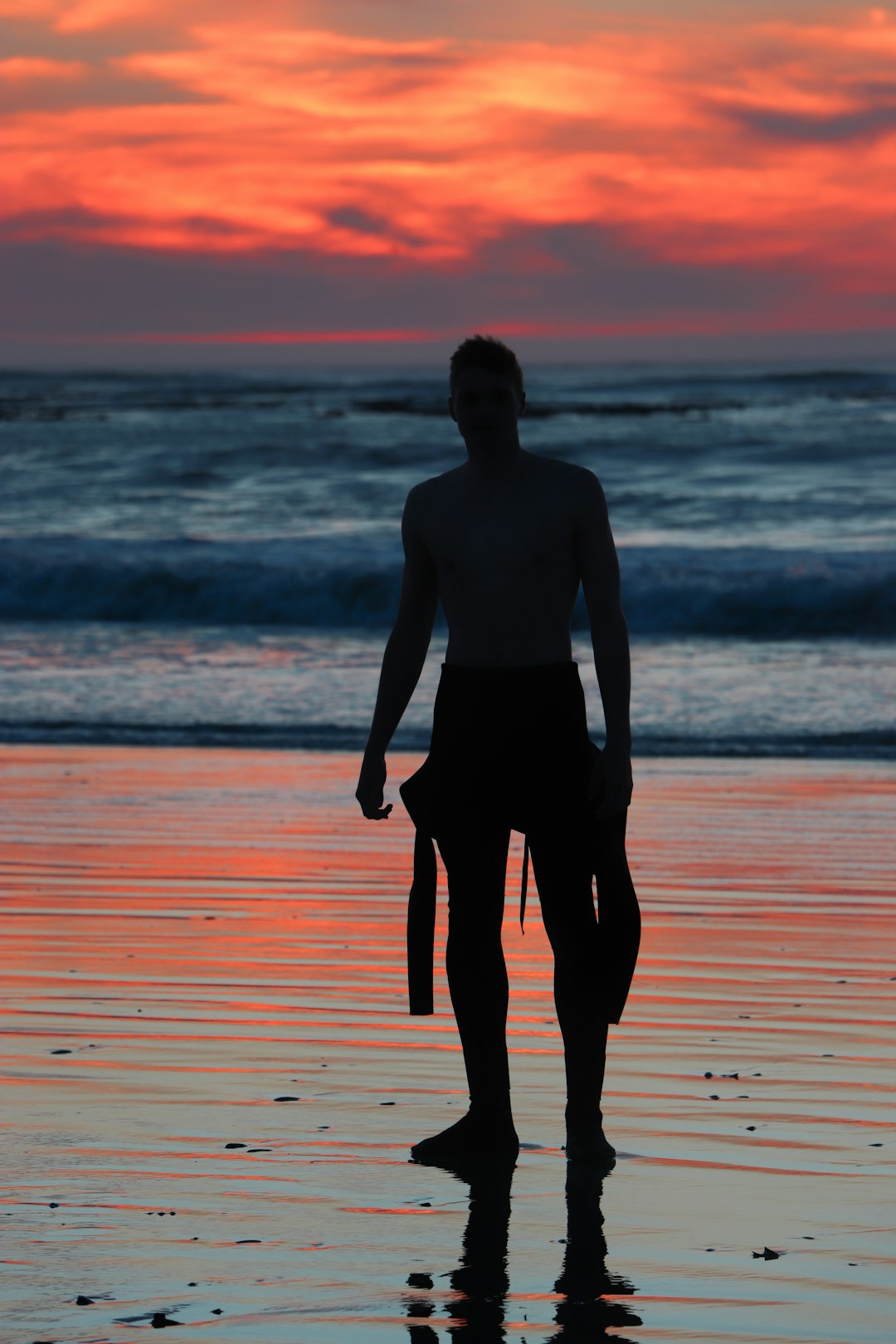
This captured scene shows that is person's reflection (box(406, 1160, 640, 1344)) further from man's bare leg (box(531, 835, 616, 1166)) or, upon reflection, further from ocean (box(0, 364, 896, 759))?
ocean (box(0, 364, 896, 759))

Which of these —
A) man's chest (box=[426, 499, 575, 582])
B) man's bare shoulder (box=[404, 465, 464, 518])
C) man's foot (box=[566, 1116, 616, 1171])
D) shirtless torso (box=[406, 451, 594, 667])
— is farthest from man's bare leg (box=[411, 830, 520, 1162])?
man's bare shoulder (box=[404, 465, 464, 518])

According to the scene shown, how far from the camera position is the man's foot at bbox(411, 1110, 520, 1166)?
341 cm

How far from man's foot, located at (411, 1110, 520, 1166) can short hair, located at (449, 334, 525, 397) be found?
1518mm

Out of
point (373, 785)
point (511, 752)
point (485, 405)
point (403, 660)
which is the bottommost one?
point (373, 785)

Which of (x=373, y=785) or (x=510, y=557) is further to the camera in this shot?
(x=373, y=785)

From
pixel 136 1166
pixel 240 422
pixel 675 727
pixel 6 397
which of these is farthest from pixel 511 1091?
pixel 6 397

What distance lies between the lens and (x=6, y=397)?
59.0 m

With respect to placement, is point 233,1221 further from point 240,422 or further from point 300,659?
point 240,422

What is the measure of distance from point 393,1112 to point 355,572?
15792 millimetres

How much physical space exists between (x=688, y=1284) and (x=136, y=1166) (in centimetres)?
115

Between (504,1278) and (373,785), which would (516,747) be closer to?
(373,785)

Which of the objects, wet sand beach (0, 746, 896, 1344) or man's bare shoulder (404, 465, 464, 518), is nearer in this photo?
wet sand beach (0, 746, 896, 1344)

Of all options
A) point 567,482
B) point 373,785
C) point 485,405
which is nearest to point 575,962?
point 373,785

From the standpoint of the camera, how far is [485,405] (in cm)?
348
